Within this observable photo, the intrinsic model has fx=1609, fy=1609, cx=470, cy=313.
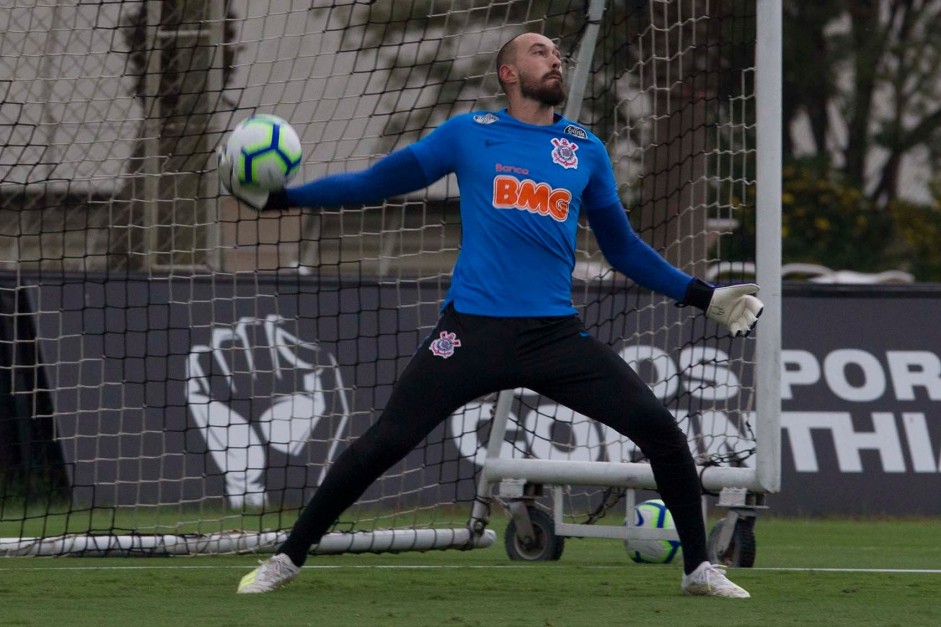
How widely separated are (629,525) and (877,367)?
4.39 m

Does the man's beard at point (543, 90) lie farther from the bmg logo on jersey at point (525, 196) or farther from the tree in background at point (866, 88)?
the tree in background at point (866, 88)

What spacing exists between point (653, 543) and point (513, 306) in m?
2.21

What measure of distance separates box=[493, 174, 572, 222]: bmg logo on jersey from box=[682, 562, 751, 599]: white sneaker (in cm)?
141

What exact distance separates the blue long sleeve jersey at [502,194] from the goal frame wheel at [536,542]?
214 cm

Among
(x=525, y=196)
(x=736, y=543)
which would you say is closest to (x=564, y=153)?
(x=525, y=196)

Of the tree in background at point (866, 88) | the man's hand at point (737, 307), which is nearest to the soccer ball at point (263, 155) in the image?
the man's hand at point (737, 307)

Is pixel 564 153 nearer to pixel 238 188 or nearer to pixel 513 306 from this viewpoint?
pixel 513 306

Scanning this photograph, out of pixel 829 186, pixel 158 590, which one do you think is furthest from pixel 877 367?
pixel 829 186

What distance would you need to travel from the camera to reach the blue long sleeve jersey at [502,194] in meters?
5.90

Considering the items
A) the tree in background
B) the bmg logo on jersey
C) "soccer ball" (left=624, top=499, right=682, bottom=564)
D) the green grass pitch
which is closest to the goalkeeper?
the bmg logo on jersey

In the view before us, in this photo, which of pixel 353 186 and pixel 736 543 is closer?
pixel 353 186

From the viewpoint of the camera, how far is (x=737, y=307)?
241 inches

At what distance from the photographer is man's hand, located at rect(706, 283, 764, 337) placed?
6.10 metres

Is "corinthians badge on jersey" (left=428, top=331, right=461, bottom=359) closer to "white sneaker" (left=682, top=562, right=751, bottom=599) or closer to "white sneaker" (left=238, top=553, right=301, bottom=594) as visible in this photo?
"white sneaker" (left=238, top=553, right=301, bottom=594)
